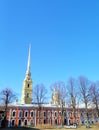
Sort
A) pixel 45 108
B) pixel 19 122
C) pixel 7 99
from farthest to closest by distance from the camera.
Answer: pixel 45 108 < pixel 19 122 < pixel 7 99

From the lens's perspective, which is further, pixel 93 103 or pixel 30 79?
pixel 30 79

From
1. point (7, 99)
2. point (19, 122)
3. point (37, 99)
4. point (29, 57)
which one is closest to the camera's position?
point (7, 99)

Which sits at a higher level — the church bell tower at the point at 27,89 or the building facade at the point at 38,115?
the church bell tower at the point at 27,89

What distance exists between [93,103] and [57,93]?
1103 centimetres

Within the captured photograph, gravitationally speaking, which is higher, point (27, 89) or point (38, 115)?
point (27, 89)

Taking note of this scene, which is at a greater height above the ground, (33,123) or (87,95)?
(87,95)

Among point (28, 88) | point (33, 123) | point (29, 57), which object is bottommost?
point (33, 123)

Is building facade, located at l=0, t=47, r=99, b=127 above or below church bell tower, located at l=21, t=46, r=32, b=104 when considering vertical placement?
below

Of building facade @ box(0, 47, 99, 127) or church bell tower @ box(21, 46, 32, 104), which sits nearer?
building facade @ box(0, 47, 99, 127)

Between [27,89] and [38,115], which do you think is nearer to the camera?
[38,115]

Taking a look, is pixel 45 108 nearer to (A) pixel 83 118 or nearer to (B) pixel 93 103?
(A) pixel 83 118

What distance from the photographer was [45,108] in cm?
6400

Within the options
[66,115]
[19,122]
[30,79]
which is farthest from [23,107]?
[30,79]

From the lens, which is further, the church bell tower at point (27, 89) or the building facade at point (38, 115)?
the church bell tower at point (27, 89)
